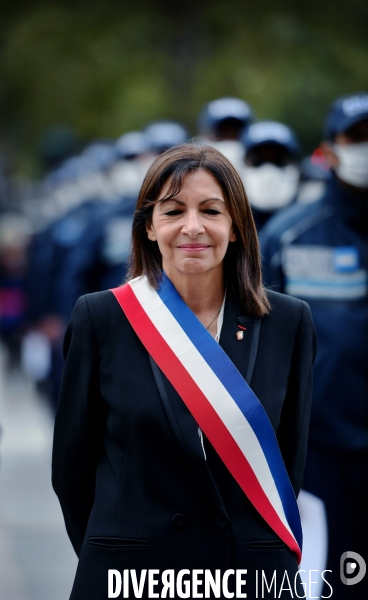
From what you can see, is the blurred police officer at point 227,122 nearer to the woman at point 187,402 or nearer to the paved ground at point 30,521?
the paved ground at point 30,521

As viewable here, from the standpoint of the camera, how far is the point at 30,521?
8523 millimetres

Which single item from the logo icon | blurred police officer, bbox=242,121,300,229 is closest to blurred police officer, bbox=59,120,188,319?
blurred police officer, bbox=242,121,300,229

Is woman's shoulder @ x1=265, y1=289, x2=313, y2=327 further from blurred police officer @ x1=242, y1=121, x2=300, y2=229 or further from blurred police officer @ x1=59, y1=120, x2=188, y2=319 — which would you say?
blurred police officer @ x1=59, y1=120, x2=188, y2=319

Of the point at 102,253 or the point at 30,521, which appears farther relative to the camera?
the point at 102,253

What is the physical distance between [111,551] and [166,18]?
2138 cm

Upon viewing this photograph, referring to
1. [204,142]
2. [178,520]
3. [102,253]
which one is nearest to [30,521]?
[102,253]

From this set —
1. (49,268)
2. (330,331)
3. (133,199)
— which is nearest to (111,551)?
(330,331)

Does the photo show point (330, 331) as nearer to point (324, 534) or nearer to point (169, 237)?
point (324, 534)

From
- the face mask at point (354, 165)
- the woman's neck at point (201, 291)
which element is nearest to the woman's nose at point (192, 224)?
the woman's neck at point (201, 291)

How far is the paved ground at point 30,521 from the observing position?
7.02 metres

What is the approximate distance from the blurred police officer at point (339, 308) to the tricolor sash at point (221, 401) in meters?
1.89

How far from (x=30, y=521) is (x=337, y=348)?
3408 millimetres

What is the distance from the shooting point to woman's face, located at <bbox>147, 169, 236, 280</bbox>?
12.4ft

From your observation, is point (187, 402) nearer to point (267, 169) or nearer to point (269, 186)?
point (269, 186)
